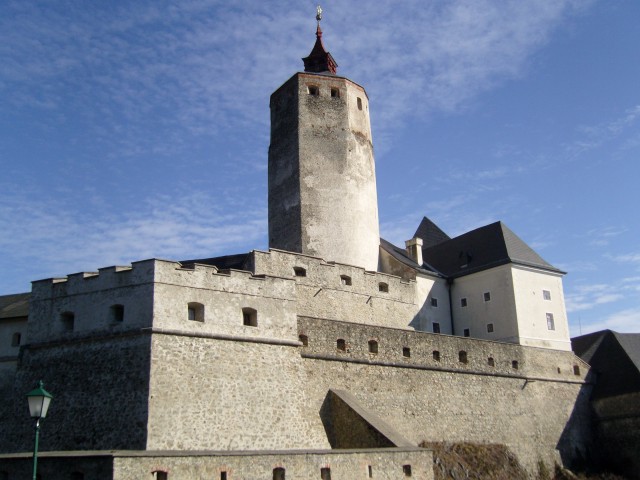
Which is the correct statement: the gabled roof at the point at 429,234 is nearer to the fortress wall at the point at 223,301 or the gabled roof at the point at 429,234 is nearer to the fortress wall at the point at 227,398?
the fortress wall at the point at 223,301

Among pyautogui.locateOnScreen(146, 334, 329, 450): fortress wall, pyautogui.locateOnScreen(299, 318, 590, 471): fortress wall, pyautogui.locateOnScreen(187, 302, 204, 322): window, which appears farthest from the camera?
pyautogui.locateOnScreen(299, 318, 590, 471): fortress wall

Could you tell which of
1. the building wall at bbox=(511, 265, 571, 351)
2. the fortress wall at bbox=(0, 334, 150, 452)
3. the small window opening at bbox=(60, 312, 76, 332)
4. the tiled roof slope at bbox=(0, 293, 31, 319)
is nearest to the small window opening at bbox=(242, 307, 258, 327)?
the fortress wall at bbox=(0, 334, 150, 452)

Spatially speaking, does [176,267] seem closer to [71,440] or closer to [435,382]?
[71,440]

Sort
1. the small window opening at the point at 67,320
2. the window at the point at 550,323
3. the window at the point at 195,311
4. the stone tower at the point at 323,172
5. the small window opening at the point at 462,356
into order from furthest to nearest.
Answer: the window at the point at 550,323 < the stone tower at the point at 323,172 < the small window opening at the point at 462,356 < the small window opening at the point at 67,320 < the window at the point at 195,311

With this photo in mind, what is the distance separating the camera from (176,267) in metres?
21.2

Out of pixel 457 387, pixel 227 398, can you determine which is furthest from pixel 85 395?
pixel 457 387

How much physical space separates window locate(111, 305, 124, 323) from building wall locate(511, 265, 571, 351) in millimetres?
17878

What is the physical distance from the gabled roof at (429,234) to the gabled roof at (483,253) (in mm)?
3818

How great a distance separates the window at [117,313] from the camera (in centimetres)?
2109

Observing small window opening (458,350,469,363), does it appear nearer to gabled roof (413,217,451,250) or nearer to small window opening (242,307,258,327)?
small window opening (242,307,258,327)

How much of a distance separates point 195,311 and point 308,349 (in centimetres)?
429

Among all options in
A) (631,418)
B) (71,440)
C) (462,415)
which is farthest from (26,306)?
(631,418)

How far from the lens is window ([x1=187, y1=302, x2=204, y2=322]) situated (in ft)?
69.7

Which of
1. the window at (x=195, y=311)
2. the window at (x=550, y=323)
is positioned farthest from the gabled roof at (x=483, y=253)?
the window at (x=195, y=311)
